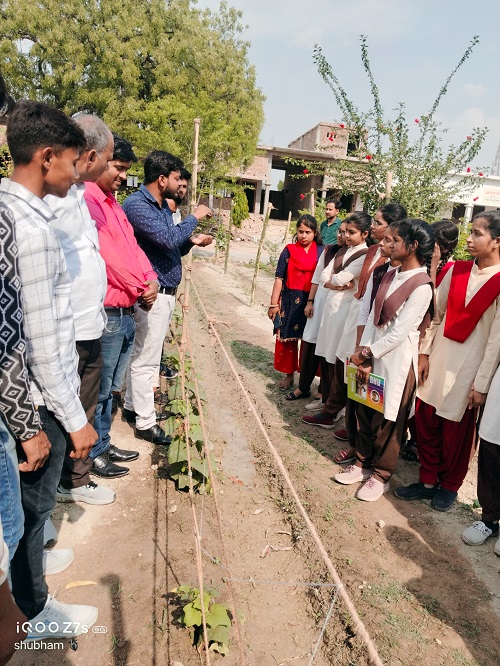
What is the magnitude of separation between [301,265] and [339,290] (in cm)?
71

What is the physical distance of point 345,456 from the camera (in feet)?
12.4

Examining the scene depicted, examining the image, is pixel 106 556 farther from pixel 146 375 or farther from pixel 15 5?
pixel 15 5

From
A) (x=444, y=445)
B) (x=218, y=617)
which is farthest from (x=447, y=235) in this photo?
(x=218, y=617)

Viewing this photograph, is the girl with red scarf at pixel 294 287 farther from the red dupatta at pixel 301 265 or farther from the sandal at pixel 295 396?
the sandal at pixel 295 396

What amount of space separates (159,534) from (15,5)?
2122 centimetres

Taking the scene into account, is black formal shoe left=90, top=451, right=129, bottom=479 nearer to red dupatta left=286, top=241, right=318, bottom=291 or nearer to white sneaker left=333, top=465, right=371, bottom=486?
white sneaker left=333, top=465, right=371, bottom=486

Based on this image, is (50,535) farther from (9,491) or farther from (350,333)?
(350,333)

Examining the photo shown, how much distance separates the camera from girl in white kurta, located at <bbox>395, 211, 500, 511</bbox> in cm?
282

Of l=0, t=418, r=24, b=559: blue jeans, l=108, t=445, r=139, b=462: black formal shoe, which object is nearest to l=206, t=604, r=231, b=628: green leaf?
l=0, t=418, r=24, b=559: blue jeans

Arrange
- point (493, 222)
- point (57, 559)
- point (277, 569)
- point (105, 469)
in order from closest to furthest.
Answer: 1. point (57, 559)
2. point (277, 569)
3. point (493, 222)
4. point (105, 469)

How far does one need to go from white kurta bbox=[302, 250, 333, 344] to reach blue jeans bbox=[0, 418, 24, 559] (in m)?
3.51

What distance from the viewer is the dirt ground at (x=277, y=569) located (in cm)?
207

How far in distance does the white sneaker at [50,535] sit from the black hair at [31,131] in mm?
1790

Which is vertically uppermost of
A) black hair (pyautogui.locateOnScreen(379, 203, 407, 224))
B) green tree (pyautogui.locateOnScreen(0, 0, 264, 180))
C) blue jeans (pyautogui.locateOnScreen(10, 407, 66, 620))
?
green tree (pyautogui.locateOnScreen(0, 0, 264, 180))
